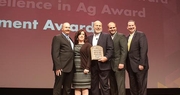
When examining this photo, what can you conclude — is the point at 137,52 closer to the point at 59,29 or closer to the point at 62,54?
the point at 62,54

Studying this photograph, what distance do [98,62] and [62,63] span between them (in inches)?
22.6

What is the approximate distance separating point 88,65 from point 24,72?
185 cm

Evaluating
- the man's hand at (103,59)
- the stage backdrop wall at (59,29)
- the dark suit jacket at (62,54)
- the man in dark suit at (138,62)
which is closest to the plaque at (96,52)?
the man's hand at (103,59)

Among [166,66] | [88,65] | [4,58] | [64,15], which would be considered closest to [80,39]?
[88,65]

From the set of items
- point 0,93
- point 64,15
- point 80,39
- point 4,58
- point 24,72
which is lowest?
point 0,93

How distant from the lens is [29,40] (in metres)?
4.69

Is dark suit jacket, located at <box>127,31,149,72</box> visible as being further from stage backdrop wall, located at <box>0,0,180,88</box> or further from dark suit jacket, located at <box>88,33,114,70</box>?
stage backdrop wall, located at <box>0,0,180,88</box>

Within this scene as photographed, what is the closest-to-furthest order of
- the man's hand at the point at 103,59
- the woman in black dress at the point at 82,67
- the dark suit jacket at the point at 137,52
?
1. the woman in black dress at the point at 82,67
2. the man's hand at the point at 103,59
3. the dark suit jacket at the point at 137,52

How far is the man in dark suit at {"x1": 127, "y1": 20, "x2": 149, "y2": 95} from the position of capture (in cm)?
360

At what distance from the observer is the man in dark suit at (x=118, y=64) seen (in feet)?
11.9

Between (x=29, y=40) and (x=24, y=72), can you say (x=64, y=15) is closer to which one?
(x=29, y=40)

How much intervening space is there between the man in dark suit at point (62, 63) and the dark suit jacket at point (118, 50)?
0.70m

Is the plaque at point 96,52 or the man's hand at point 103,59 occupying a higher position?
the plaque at point 96,52

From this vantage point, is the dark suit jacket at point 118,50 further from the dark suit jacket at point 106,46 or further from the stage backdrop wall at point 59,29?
the stage backdrop wall at point 59,29
